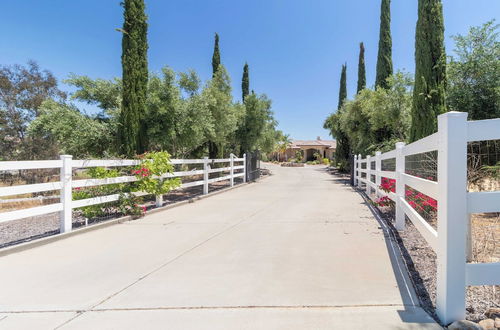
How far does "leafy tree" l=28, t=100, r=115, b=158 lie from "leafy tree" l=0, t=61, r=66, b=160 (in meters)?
9.43

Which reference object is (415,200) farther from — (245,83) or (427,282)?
(245,83)

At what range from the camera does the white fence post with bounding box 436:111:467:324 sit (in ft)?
7.35

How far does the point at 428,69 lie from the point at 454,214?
843 cm

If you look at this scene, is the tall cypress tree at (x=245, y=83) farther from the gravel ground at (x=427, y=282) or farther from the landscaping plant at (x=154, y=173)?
the gravel ground at (x=427, y=282)

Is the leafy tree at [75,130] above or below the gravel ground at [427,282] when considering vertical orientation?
above

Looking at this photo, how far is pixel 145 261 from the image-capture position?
3.93m

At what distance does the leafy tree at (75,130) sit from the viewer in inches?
389

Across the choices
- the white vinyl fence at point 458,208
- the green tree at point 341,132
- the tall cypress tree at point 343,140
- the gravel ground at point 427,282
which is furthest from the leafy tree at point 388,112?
the white vinyl fence at point 458,208

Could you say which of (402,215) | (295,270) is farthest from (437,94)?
(295,270)

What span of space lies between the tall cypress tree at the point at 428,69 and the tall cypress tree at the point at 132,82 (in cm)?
832

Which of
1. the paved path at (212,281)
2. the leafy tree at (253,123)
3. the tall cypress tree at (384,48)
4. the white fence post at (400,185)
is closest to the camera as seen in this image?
the paved path at (212,281)

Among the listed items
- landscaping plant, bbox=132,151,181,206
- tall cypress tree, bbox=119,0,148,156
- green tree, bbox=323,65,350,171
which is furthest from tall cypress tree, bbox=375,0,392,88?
landscaping plant, bbox=132,151,181,206

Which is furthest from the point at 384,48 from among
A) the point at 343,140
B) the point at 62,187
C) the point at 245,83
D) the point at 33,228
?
the point at 33,228

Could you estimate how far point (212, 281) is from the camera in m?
3.23
